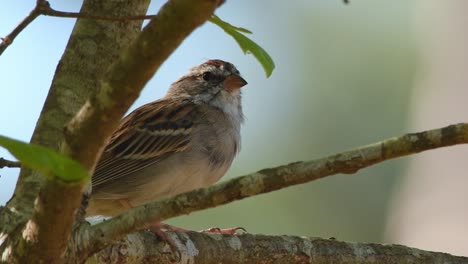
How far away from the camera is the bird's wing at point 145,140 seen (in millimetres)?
6086

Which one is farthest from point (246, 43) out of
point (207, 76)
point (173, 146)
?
point (207, 76)

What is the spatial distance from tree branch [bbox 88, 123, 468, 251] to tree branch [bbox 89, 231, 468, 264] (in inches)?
41.9

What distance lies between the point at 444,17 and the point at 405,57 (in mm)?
1882

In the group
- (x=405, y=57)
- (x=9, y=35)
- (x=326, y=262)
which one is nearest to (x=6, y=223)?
(x=9, y=35)

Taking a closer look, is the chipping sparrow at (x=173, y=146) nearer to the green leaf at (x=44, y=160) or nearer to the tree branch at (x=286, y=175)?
the tree branch at (x=286, y=175)

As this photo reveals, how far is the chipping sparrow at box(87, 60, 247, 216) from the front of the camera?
587 centimetres

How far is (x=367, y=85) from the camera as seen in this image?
1198cm

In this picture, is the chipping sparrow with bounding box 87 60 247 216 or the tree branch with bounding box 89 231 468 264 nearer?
the tree branch with bounding box 89 231 468 264

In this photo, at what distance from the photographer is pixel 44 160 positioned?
199 centimetres

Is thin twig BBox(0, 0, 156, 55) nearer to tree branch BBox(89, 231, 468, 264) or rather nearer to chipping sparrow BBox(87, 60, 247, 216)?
tree branch BBox(89, 231, 468, 264)

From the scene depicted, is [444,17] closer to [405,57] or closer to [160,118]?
[405,57]

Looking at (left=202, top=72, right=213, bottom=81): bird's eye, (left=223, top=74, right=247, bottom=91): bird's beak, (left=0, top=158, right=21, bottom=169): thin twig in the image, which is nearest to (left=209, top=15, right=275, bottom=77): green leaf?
(left=0, top=158, right=21, bottom=169): thin twig

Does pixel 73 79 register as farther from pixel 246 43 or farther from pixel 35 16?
pixel 246 43

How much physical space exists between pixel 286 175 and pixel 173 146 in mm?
3582
